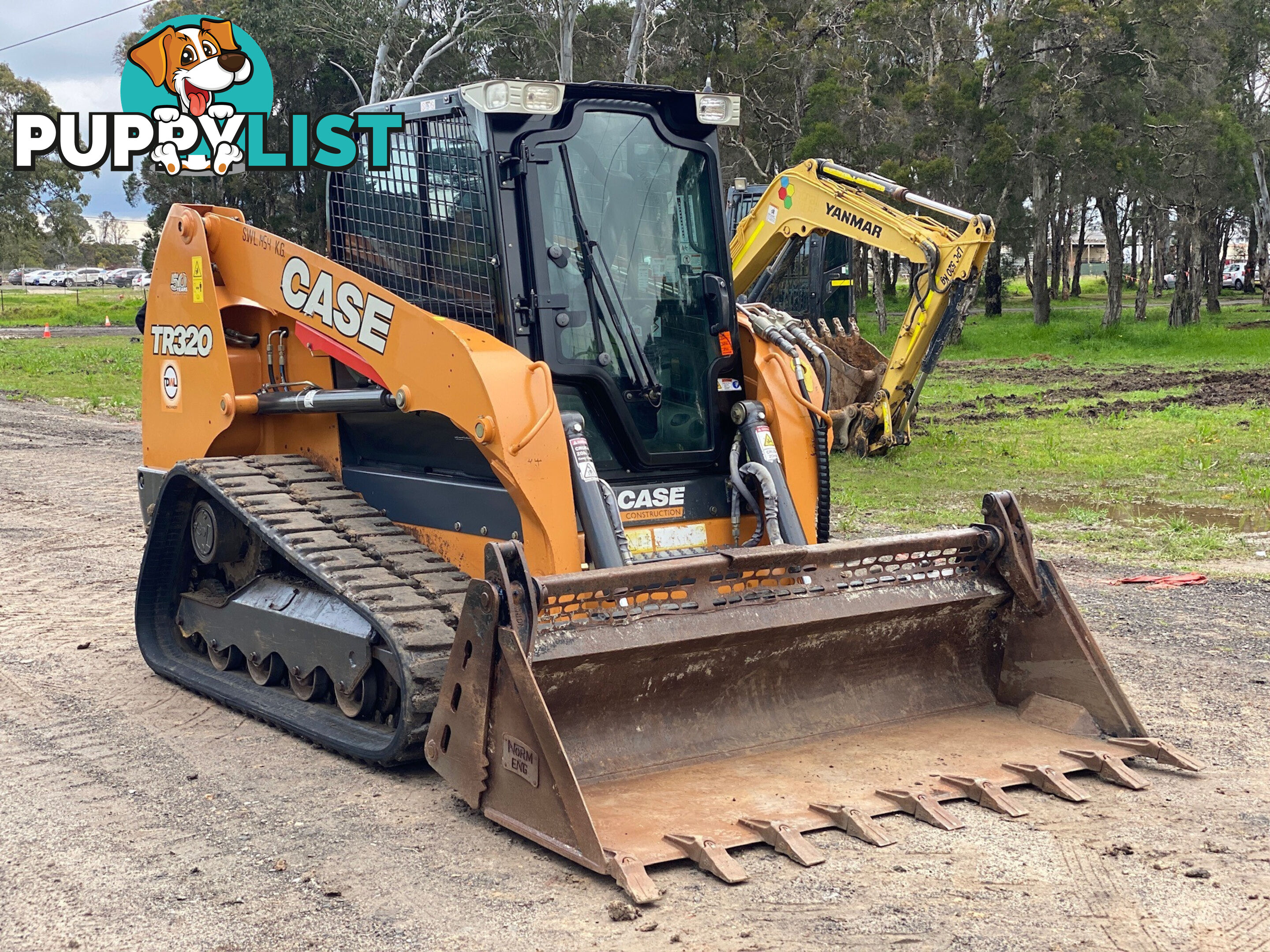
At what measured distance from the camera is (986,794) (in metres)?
4.76

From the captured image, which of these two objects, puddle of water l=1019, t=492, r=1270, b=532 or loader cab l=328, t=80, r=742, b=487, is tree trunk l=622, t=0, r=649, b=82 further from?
loader cab l=328, t=80, r=742, b=487

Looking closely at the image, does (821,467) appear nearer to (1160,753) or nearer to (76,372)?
(1160,753)

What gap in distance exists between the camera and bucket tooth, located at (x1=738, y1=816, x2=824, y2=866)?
4.27m

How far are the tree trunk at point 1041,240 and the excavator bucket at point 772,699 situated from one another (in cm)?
3019

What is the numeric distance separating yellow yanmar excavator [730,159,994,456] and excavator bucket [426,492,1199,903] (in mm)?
8301

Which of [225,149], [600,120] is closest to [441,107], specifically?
[600,120]

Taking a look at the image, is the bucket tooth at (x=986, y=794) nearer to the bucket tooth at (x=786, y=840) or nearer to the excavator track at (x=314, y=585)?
the bucket tooth at (x=786, y=840)

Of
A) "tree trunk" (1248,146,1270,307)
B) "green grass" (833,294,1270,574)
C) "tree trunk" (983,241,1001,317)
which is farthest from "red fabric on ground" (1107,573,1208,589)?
"tree trunk" (1248,146,1270,307)

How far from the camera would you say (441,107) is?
18.7 feet

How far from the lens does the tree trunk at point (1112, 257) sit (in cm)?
3462

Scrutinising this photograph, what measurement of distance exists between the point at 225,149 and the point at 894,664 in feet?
94.3

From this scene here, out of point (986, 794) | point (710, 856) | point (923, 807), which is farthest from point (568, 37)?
point (710, 856)

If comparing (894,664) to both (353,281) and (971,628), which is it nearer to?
(971,628)


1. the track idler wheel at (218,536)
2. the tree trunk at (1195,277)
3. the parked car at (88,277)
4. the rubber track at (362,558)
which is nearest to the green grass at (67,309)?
the parked car at (88,277)
